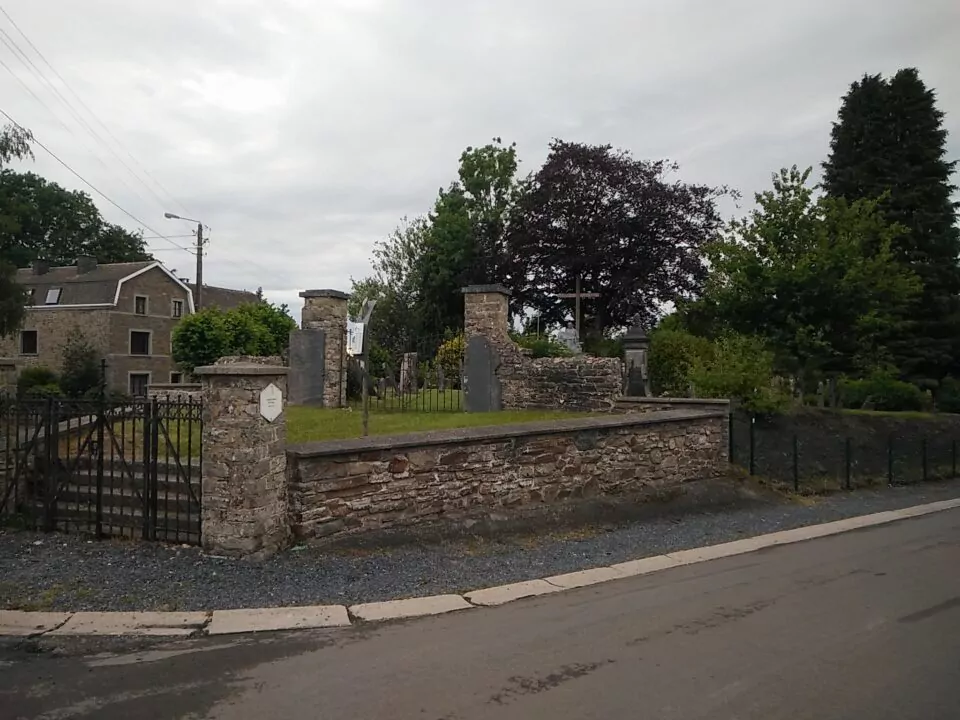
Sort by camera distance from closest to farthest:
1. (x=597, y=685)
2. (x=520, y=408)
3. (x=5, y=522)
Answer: (x=597, y=685)
(x=5, y=522)
(x=520, y=408)

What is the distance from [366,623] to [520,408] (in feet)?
33.0

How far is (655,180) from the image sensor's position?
30.6m

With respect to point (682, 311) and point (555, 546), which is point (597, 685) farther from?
point (682, 311)

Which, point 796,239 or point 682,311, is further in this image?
point 682,311

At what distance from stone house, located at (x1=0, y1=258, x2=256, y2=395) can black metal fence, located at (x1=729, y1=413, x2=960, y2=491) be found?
32595mm

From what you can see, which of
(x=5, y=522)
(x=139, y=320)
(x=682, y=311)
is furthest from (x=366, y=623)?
(x=139, y=320)

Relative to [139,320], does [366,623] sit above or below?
below

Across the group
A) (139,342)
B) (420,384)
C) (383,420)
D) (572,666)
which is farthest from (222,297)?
(572,666)

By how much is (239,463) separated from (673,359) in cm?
1443

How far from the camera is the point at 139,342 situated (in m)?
41.5

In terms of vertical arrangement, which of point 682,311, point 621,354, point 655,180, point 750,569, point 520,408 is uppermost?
point 655,180

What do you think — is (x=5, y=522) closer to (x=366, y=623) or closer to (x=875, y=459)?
(x=366, y=623)

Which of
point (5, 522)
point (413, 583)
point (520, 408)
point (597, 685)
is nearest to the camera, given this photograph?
point (597, 685)

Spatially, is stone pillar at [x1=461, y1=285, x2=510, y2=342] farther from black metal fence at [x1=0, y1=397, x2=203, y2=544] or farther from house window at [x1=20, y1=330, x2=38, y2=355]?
house window at [x1=20, y1=330, x2=38, y2=355]
